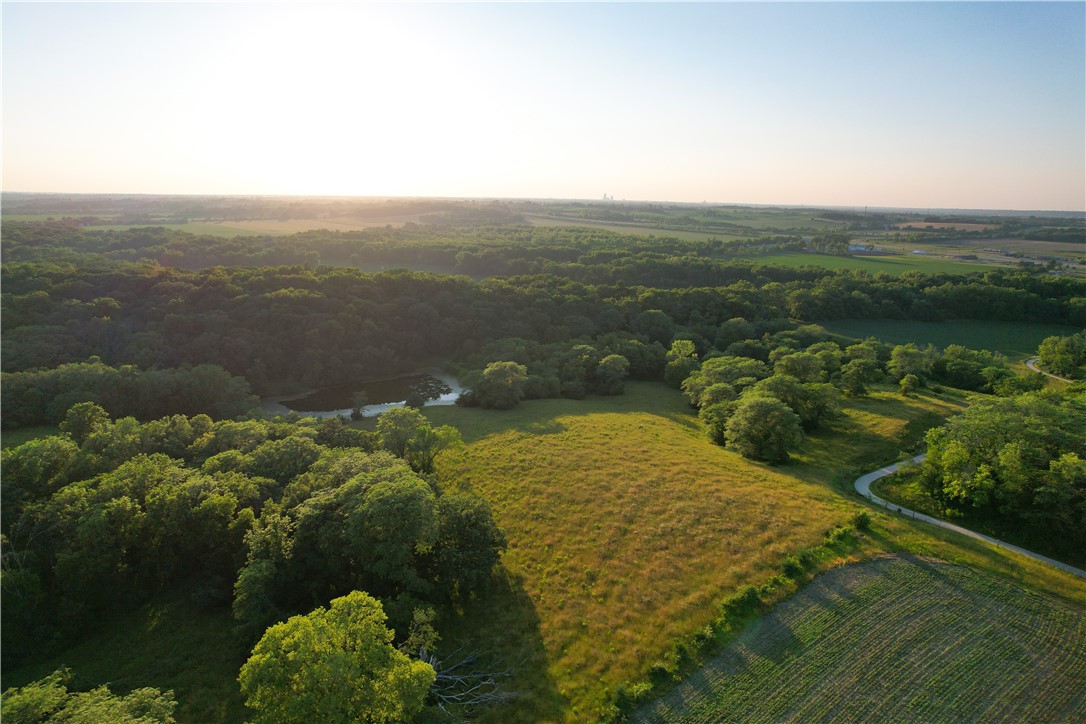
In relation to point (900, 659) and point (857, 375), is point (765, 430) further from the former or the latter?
point (900, 659)

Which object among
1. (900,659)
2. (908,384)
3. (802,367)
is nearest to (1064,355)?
(908,384)

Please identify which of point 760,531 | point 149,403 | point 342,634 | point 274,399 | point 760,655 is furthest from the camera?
point 274,399

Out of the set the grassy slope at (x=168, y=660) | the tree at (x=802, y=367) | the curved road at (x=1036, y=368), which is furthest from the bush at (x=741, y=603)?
the curved road at (x=1036, y=368)

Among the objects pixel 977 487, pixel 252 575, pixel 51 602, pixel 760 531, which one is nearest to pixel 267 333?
pixel 51 602

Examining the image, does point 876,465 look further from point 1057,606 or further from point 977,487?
point 1057,606

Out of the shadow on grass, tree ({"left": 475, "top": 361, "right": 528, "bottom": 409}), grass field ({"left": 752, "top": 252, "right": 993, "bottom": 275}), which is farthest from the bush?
grass field ({"left": 752, "top": 252, "right": 993, "bottom": 275})

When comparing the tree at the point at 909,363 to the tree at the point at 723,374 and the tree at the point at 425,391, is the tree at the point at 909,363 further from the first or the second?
the tree at the point at 425,391

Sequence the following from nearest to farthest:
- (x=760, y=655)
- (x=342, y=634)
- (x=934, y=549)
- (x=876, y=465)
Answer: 1. (x=342, y=634)
2. (x=760, y=655)
3. (x=934, y=549)
4. (x=876, y=465)
